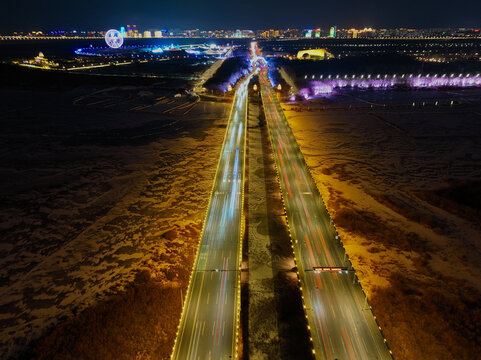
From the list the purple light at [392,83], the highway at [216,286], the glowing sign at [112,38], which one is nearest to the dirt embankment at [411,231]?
the highway at [216,286]

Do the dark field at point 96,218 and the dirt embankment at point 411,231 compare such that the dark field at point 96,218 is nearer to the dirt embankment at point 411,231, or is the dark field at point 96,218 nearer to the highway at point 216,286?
the highway at point 216,286

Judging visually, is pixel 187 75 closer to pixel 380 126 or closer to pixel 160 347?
pixel 380 126

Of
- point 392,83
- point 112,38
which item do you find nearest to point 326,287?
point 392,83

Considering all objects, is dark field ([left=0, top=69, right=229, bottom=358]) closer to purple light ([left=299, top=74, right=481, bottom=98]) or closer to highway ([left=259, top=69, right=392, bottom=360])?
highway ([left=259, top=69, right=392, bottom=360])

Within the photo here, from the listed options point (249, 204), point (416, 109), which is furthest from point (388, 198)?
point (416, 109)

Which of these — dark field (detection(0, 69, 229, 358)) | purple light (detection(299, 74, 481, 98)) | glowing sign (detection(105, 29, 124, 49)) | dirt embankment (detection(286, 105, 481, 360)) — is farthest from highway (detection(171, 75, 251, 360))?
glowing sign (detection(105, 29, 124, 49))

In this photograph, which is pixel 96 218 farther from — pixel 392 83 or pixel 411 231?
pixel 392 83
